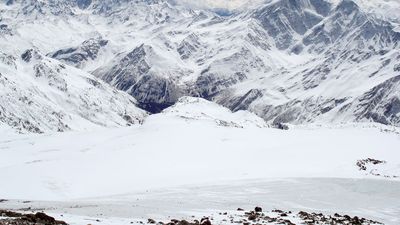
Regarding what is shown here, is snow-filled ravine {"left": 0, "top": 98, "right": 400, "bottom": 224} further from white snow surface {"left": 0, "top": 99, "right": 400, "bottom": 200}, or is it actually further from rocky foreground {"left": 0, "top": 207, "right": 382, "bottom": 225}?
rocky foreground {"left": 0, "top": 207, "right": 382, "bottom": 225}

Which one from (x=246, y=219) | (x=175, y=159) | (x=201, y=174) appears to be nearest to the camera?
(x=246, y=219)

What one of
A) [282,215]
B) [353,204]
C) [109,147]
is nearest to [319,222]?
[282,215]

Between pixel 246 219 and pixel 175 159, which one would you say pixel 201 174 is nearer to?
pixel 175 159

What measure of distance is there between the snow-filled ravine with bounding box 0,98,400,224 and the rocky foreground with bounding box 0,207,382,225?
2.72m

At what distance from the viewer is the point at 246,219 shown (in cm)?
5225

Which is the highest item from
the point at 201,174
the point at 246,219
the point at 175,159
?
the point at 175,159

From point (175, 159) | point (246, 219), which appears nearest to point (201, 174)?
point (175, 159)

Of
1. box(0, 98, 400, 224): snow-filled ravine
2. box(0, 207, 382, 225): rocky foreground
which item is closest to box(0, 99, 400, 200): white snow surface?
box(0, 98, 400, 224): snow-filled ravine

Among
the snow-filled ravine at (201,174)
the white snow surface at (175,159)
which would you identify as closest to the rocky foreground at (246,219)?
the snow-filled ravine at (201,174)

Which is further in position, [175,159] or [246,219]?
[175,159]

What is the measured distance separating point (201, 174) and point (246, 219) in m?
48.9

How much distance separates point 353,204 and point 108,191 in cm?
3586

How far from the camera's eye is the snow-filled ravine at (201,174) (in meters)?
65.1

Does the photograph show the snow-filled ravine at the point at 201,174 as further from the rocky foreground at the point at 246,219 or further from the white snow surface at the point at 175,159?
the rocky foreground at the point at 246,219
